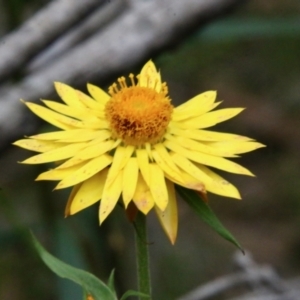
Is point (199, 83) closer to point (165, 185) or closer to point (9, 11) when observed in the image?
point (9, 11)

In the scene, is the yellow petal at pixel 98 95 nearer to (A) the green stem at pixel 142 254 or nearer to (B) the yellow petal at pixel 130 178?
(B) the yellow petal at pixel 130 178

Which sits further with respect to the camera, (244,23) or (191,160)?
(244,23)

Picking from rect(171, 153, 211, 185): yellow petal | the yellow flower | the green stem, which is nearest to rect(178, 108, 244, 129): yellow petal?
Result: the yellow flower

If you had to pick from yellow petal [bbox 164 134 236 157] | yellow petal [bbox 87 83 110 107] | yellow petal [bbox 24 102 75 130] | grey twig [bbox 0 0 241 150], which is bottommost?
yellow petal [bbox 164 134 236 157]

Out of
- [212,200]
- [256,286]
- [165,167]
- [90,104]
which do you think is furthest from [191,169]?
[212,200]

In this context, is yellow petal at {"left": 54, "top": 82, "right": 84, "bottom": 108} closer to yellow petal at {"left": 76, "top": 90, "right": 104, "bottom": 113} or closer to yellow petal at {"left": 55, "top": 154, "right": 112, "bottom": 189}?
yellow petal at {"left": 76, "top": 90, "right": 104, "bottom": 113}

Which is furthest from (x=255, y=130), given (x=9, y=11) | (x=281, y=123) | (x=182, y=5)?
(x=182, y=5)
